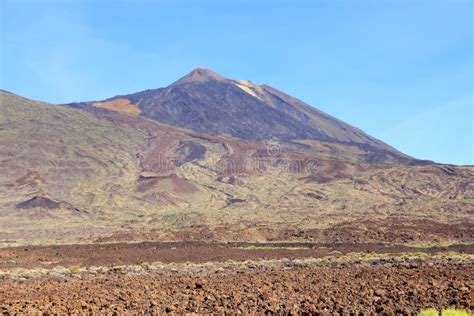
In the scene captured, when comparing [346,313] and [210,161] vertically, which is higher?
[210,161]

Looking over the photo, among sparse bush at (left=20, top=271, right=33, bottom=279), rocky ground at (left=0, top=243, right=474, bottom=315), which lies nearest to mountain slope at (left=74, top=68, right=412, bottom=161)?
rocky ground at (left=0, top=243, right=474, bottom=315)

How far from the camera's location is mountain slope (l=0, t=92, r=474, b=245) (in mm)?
54516

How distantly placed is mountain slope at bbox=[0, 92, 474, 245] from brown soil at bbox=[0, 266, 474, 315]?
2959 centimetres

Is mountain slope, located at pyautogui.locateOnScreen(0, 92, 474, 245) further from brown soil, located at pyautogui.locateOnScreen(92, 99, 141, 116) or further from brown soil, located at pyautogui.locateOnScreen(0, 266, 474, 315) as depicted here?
brown soil, located at pyautogui.locateOnScreen(92, 99, 141, 116)

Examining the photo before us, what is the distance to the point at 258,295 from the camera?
550 inches

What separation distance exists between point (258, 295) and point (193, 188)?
8270cm

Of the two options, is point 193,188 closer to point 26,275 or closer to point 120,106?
point 26,275

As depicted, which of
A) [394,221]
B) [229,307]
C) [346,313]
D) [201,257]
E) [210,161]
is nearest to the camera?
[346,313]

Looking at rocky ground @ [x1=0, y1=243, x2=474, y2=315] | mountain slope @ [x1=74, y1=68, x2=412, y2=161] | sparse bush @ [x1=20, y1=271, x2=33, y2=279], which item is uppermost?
mountain slope @ [x1=74, y1=68, x2=412, y2=161]

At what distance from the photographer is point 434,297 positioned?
1266 centimetres

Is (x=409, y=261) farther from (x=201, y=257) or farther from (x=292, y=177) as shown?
(x=292, y=177)

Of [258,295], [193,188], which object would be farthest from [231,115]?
[258,295]

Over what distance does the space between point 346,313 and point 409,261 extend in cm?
1629

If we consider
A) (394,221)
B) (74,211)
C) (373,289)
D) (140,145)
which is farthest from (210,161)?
(373,289)
